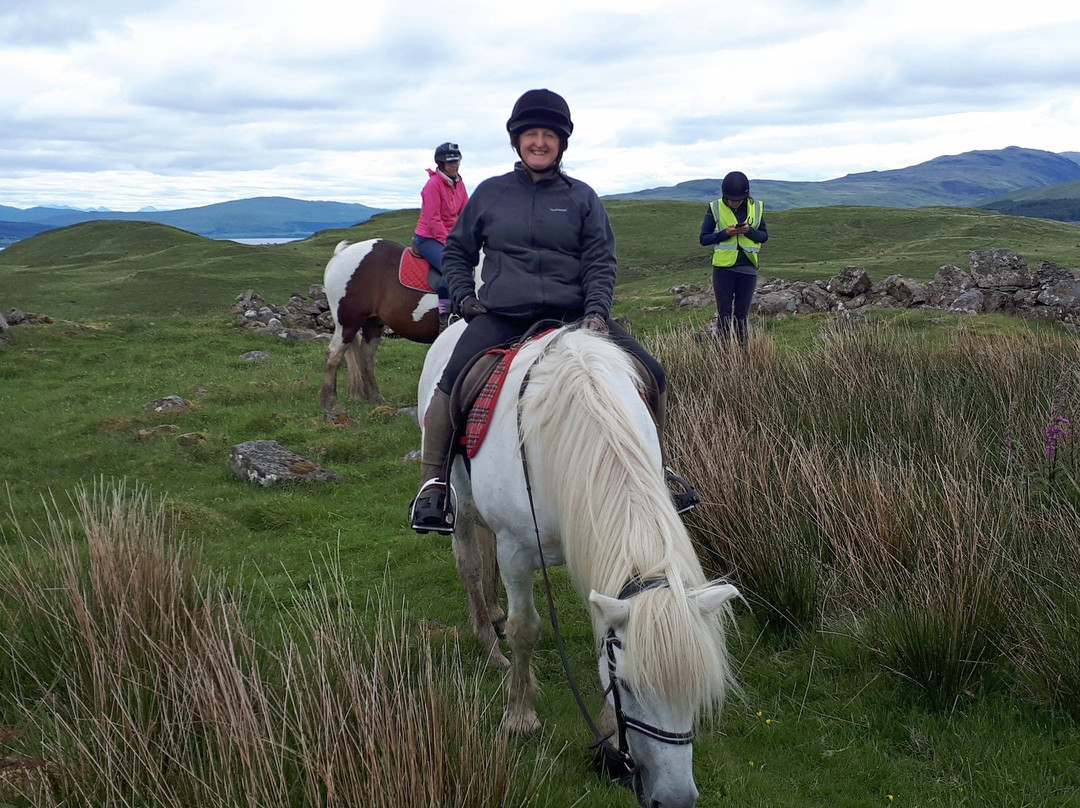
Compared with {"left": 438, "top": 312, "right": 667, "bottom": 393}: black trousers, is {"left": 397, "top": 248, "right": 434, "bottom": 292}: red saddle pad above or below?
above

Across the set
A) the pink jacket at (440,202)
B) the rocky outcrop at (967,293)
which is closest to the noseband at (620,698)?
the pink jacket at (440,202)

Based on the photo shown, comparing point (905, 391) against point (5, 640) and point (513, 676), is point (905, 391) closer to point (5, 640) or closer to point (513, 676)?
point (513, 676)

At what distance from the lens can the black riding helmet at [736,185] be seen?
35.4 feet

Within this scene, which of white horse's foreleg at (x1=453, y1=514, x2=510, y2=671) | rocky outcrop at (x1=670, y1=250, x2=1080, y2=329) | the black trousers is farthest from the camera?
rocky outcrop at (x1=670, y1=250, x2=1080, y2=329)

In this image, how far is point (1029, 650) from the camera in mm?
3801

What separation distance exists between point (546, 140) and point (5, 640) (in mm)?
3848

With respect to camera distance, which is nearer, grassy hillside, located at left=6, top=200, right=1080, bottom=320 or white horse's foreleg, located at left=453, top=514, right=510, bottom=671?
white horse's foreleg, located at left=453, top=514, right=510, bottom=671

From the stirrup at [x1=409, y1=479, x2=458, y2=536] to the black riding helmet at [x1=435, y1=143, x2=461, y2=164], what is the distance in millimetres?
6468

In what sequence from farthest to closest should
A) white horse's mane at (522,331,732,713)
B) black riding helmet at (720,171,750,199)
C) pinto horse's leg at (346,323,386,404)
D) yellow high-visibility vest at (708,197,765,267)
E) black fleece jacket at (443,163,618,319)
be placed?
pinto horse's leg at (346,323,386,404) → yellow high-visibility vest at (708,197,765,267) → black riding helmet at (720,171,750,199) → black fleece jacket at (443,163,618,319) → white horse's mane at (522,331,732,713)

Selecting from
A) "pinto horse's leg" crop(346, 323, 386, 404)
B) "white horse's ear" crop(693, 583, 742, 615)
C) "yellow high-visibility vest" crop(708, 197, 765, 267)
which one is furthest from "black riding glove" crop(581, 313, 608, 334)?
"pinto horse's leg" crop(346, 323, 386, 404)

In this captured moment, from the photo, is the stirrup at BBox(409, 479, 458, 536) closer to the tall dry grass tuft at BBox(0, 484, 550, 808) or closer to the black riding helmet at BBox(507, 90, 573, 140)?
the tall dry grass tuft at BBox(0, 484, 550, 808)

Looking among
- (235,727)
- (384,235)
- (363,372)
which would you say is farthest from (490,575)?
(384,235)

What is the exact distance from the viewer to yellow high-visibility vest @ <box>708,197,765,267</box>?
1097 cm

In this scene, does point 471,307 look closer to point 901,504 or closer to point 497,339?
point 497,339
